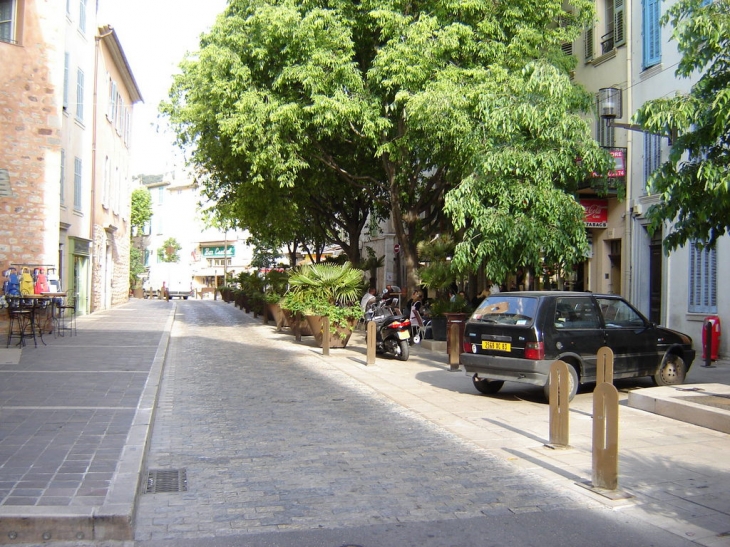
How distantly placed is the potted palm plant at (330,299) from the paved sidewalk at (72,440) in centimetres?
470

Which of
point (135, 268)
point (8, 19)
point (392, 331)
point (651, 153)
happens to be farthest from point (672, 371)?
point (135, 268)

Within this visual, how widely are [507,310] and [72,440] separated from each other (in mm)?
6030

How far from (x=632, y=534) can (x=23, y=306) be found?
13261 millimetres

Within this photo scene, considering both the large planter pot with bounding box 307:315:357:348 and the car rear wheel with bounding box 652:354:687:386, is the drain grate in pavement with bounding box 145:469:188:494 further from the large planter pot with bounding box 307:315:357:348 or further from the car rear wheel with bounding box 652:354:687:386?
the large planter pot with bounding box 307:315:357:348

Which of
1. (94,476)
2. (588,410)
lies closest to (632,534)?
(94,476)

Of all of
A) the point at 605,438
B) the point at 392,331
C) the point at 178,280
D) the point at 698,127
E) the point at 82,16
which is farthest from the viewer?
the point at 178,280

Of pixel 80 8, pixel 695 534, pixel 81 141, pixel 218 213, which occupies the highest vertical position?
pixel 80 8

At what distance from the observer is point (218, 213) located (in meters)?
26.8

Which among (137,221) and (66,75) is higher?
(66,75)

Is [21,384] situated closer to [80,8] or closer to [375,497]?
[375,497]

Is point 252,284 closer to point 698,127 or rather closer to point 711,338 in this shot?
point 711,338

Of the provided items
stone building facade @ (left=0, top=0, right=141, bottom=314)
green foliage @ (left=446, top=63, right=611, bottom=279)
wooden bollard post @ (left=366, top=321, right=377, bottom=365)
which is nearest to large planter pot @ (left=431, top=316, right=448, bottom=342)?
wooden bollard post @ (left=366, top=321, right=377, bottom=365)

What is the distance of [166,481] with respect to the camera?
6.07 m

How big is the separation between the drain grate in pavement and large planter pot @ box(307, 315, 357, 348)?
10.9 metres
